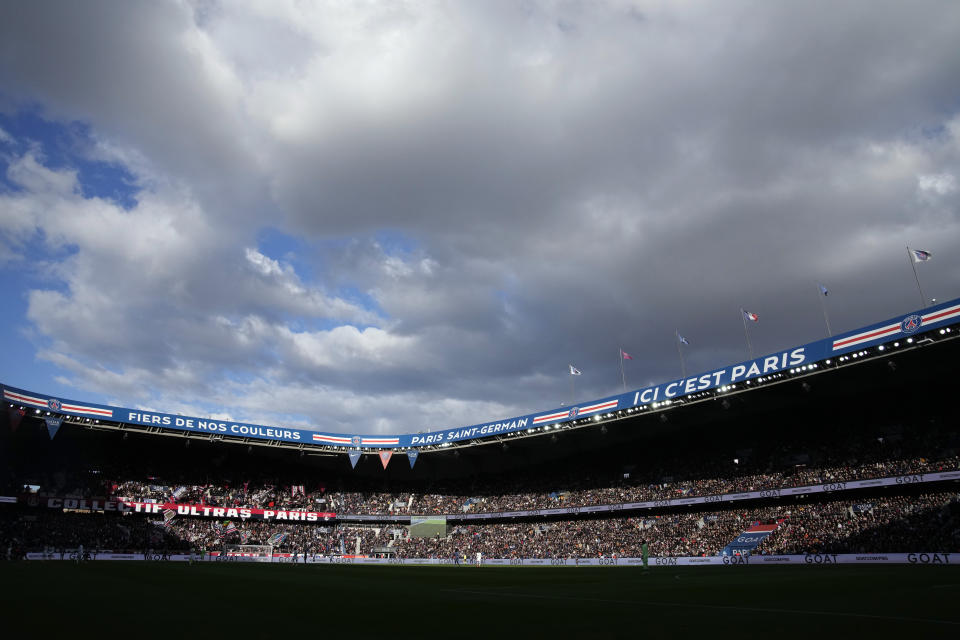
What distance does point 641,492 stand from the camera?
54938mm

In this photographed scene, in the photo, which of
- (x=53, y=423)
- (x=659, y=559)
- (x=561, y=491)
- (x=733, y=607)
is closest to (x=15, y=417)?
(x=53, y=423)

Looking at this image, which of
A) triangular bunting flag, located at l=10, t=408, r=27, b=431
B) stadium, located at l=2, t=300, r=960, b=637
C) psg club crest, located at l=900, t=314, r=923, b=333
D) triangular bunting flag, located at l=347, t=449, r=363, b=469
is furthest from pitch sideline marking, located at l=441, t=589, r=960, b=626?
triangular bunting flag, located at l=347, t=449, r=363, b=469

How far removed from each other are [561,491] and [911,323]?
38.3 m

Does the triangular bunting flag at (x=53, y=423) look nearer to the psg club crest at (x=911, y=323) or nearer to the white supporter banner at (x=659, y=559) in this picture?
the white supporter banner at (x=659, y=559)

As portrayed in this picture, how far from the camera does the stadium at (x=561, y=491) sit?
32.8 m

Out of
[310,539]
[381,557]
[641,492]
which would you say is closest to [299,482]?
[310,539]

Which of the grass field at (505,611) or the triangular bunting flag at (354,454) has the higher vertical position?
the triangular bunting flag at (354,454)

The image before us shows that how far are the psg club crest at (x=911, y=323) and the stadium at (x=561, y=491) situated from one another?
90mm

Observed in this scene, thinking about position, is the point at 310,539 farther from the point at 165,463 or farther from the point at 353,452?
the point at 165,463

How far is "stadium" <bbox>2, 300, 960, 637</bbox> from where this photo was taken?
32844 mm

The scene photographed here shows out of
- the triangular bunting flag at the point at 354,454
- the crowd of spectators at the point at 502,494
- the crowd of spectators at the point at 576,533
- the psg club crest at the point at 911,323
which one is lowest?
the crowd of spectators at the point at 576,533

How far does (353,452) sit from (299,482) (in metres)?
11.1

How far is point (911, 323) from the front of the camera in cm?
3512

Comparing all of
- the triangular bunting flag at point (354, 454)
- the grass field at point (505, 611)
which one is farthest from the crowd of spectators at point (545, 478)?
the grass field at point (505, 611)
